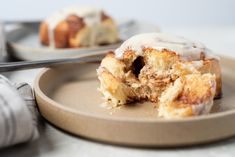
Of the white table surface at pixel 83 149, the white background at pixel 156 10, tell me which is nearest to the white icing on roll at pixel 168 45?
the white table surface at pixel 83 149

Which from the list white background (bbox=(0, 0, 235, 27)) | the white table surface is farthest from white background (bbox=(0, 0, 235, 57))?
the white table surface

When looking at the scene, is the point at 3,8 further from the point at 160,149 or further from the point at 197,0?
the point at 160,149

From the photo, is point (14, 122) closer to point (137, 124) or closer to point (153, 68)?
point (137, 124)

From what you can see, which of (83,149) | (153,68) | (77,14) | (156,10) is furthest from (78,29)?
(156,10)

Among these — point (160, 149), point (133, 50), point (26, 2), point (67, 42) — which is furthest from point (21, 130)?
point (26, 2)

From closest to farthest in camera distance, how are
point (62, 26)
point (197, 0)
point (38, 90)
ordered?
point (38, 90) < point (62, 26) < point (197, 0)

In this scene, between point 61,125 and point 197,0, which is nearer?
point 61,125

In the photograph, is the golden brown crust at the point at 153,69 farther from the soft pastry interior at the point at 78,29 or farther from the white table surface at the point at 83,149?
the soft pastry interior at the point at 78,29


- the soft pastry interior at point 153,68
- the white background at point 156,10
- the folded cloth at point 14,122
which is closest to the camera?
the folded cloth at point 14,122
